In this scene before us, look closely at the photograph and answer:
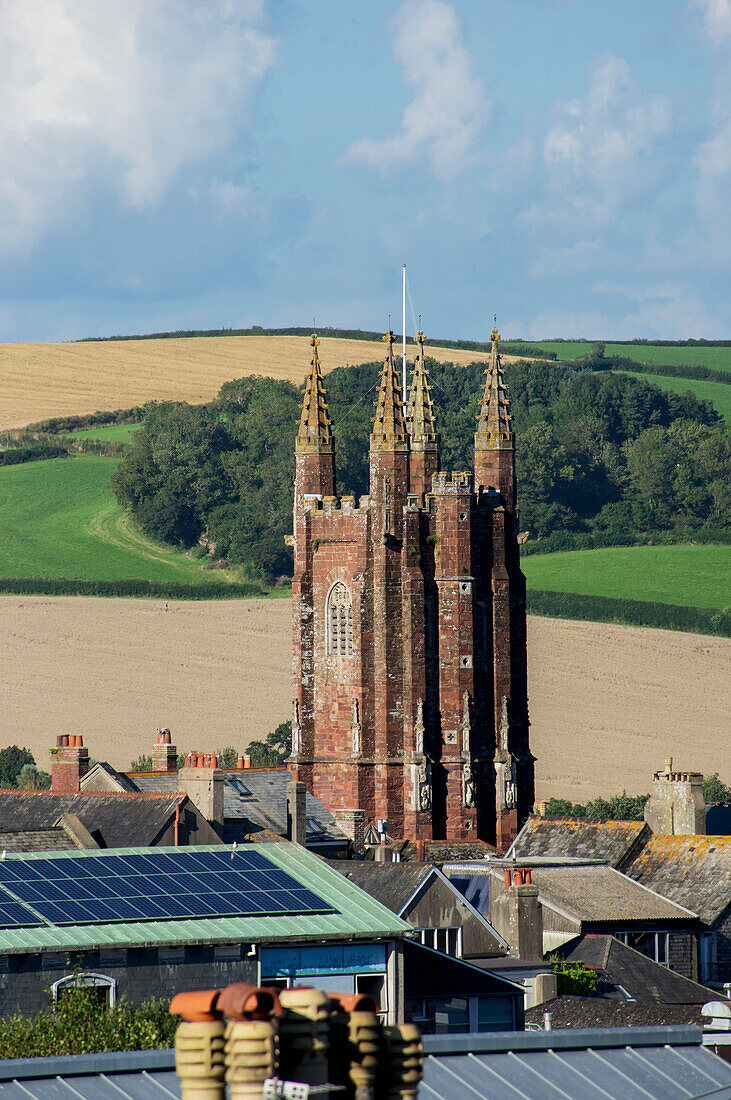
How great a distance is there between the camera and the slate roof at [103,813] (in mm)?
55756

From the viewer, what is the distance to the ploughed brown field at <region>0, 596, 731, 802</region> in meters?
121

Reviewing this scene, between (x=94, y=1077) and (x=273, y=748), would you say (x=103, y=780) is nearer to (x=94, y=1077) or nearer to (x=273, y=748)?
(x=94, y=1077)

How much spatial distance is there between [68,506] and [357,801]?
291 ft

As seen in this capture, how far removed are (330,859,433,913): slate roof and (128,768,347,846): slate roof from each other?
21.3ft

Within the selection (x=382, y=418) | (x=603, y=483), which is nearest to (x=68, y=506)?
(x=603, y=483)

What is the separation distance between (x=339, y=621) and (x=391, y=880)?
2806 centimetres

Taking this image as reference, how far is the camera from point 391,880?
178 ft

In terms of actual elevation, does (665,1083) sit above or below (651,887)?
above

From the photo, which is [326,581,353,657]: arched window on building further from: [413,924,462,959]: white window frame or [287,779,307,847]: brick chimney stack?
[413,924,462,959]: white window frame

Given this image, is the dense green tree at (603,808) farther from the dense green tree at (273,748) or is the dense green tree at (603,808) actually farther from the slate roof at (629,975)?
the slate roof at (629,975)

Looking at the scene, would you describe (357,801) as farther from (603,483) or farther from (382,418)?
(603,483)

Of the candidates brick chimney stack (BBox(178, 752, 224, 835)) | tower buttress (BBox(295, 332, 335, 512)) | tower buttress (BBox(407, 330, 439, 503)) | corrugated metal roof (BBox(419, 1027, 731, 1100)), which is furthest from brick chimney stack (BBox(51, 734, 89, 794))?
corrugated metal roof (BBox(419, 1027, 731, 1100))

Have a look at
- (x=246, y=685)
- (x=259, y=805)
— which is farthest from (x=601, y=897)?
(x=246, y=685)

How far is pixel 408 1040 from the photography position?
17.8 m
